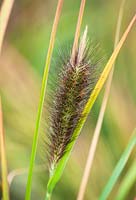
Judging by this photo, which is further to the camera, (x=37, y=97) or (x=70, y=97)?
(x=37, y=97)

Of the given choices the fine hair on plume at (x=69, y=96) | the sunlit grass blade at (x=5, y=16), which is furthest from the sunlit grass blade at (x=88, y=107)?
the sunlit grass blade at (x=5, y=16)

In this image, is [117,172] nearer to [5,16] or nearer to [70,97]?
[70,97]

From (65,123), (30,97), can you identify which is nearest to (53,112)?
(65,123)

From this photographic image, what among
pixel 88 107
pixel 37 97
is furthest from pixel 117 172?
pixel 37 97

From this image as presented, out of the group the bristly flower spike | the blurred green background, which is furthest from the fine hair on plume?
the blurred green background

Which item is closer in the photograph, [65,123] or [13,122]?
[65,123]

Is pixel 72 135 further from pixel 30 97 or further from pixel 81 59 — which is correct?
pixel 30 97
